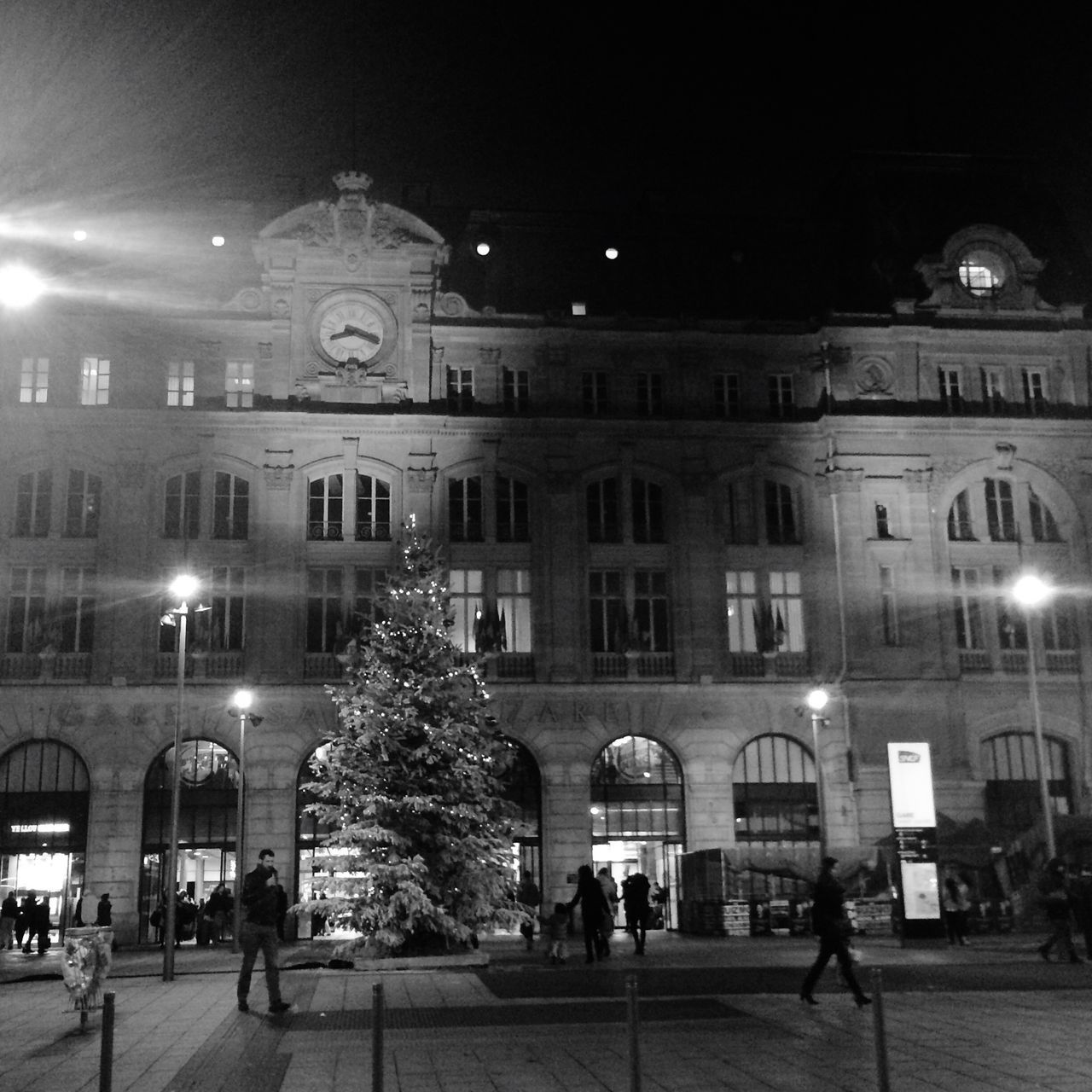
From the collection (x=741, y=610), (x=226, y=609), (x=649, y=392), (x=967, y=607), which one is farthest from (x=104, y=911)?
(x=967, y=607)

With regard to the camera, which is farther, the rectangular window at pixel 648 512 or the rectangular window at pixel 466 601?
the rectangular window at pixel 648 512

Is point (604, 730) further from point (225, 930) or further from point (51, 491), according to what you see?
point (51, 491)

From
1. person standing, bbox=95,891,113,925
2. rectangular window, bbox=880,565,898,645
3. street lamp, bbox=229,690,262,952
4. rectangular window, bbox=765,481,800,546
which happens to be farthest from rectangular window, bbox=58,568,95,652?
rectangular window, bbox=880,565,898,645

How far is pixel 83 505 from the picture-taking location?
50.2 metres

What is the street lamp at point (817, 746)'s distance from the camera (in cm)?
4247

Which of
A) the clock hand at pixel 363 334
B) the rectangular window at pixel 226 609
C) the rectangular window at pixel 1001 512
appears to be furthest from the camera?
the rectangular window at pixel 1001 512

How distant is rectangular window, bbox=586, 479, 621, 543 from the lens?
52375 mm

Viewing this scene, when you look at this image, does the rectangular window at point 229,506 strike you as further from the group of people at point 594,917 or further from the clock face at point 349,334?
the group of people at point 594,917

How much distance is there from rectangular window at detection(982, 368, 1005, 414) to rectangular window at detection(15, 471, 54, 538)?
33929mm

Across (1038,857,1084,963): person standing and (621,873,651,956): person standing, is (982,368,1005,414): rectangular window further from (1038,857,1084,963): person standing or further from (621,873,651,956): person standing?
(621,873,651,956): person standing

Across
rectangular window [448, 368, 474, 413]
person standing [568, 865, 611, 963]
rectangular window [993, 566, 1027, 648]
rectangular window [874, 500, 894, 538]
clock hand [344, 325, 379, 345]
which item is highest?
clock hand [344, 325, 379, 345]

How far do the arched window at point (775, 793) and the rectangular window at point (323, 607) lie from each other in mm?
14764

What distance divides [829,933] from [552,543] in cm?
3100

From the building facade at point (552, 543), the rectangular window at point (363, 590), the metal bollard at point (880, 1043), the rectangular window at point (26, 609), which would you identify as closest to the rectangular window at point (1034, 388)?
the building facade at point (552, 543)
